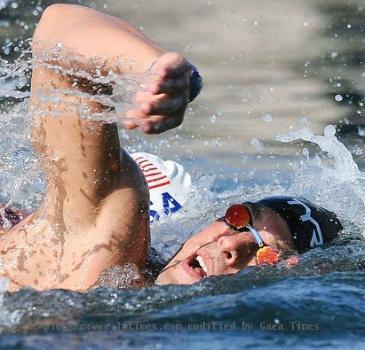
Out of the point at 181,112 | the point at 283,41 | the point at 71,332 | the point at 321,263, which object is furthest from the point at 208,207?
the point at 283,41

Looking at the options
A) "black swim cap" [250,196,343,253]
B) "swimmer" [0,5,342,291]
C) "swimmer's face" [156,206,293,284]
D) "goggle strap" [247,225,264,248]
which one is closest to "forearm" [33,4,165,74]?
"swimmer" [0,5,342,291]

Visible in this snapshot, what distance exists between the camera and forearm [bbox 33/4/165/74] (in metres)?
2.73

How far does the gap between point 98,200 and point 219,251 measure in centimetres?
56

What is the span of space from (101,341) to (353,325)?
82 centimetres

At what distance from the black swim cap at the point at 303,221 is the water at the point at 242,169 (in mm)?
63

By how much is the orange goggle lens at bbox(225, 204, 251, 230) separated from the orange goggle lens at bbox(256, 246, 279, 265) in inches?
4.4

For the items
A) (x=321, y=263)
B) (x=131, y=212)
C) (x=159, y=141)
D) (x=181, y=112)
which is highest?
(x=181, y=112)

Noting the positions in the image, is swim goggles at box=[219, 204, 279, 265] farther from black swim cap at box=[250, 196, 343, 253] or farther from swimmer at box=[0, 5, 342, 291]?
black swim cap at box=[250, 196, 343, 253]

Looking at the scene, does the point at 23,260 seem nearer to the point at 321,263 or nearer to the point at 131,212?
the point at 131,212

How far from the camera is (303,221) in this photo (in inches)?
154

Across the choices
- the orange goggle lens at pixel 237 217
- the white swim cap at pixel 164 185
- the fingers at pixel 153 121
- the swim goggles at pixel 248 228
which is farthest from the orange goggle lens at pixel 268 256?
the white swim cap at pixel 164 185

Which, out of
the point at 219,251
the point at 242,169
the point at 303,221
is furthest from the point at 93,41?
the point at 242,169

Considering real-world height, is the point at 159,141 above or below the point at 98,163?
below

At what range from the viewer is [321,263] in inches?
155
